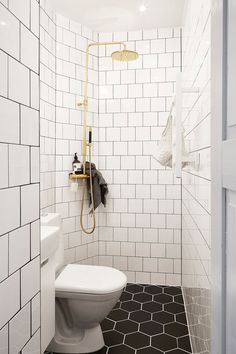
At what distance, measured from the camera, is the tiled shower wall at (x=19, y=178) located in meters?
0.90

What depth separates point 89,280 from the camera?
1.97 meters

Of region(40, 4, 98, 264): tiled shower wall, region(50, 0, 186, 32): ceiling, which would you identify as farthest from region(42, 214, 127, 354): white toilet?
region(50, 0, 186, 32): ceiling

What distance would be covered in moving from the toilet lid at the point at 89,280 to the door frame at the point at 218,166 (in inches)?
45.4

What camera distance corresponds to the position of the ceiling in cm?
237

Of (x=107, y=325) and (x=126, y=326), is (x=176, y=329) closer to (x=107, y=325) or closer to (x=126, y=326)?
(x=126, y=326)

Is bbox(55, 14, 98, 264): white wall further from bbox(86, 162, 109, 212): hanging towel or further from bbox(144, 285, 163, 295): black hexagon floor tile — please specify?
bbox(144, 285, 163, 295): black hexagon floor tile

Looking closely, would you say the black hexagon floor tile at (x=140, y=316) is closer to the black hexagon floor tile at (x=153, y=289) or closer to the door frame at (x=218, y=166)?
the black hexagon floor tile at (x=153, y=289)

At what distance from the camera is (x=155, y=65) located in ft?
9.34

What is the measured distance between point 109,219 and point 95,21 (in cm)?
182

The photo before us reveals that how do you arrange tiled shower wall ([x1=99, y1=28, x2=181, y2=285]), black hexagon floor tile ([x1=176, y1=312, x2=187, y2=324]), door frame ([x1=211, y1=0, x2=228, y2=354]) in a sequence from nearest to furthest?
door frame ([x1=211, y1=0, x2=228, y2=354]), black hexagon floor tile ([x1=176, y1=312, x2=187, y2=324]), tiled shower wall ([x1=99, y1=28, x2=181, y2=285])

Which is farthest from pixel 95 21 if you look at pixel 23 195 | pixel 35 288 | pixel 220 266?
pixel 220 266

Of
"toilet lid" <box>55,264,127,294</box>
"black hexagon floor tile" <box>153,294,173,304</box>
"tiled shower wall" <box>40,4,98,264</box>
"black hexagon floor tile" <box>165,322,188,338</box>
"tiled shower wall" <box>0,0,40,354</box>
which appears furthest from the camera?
"black hexagon floor tile" <box>153,294,173,304</box>

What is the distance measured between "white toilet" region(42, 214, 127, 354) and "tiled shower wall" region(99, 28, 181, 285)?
2.91ft

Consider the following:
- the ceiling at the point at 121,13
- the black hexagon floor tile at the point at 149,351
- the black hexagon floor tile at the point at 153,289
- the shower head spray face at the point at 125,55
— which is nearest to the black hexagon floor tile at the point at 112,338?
the black hexagon floor tile at the point at 149,351
